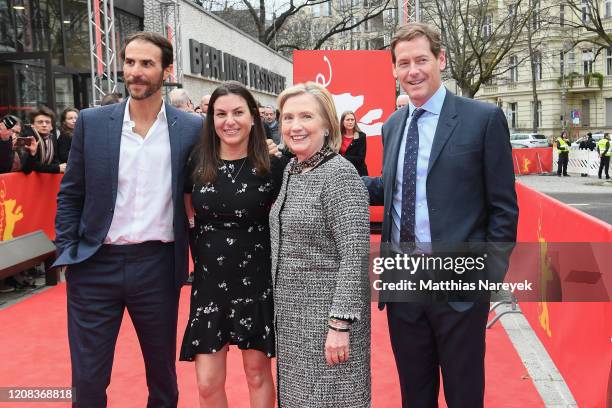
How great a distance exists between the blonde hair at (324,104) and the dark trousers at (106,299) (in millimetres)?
948

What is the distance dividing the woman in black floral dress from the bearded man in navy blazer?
0.56 metres

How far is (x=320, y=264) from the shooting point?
2.77 meters

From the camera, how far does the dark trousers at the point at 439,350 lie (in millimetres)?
2740

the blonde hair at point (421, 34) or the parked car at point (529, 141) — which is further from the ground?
the parked car at point (529, 141)

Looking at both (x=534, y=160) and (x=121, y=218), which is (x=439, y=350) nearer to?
(x=121, y=218)

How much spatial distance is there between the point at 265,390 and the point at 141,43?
166cm

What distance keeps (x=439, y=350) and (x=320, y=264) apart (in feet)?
1.95

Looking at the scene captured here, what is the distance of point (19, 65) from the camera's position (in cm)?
1328

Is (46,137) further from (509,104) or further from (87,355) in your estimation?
(509,104)

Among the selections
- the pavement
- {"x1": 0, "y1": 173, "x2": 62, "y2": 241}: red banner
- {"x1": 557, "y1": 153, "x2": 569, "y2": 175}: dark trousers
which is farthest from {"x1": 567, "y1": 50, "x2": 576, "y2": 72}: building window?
{"x1": 0, "y1": 173, "x2": 62, "y2": 241}: red banner

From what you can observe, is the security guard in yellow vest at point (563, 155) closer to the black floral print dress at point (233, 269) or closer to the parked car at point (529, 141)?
the parked car at point (529, 141)

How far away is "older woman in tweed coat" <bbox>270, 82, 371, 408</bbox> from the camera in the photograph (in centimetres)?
269

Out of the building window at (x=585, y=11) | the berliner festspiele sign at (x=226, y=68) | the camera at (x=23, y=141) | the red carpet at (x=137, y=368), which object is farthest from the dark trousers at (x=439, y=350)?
the building window at (x=585, y=11)

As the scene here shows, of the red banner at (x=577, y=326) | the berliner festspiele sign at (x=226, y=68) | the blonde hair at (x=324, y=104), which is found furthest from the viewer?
the berliner festspiele sign at (x=226, y=68)
